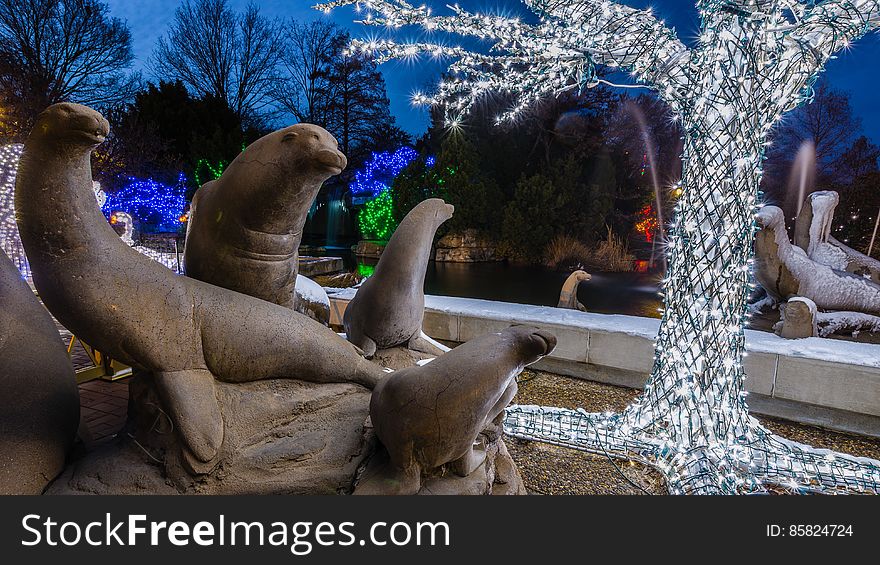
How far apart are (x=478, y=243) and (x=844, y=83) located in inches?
1662

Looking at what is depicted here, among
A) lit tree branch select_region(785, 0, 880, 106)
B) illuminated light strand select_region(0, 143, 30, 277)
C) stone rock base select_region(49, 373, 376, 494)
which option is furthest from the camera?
illuminated light strand select_region(0, 143, 30, 277)

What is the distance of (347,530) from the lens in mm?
1290

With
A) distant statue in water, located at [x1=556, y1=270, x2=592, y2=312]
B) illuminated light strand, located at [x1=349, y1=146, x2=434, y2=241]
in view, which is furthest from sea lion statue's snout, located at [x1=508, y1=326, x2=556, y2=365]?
illuminated light strand, located at [x1=349, y1=146, x2=434, y2=241]

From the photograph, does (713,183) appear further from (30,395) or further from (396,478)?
(30,395)

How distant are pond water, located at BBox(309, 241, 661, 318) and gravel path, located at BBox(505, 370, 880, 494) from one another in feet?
14.5

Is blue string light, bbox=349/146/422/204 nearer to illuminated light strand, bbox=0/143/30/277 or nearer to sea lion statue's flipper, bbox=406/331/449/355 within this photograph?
illuminated light strand, bbox=0/143/30/277

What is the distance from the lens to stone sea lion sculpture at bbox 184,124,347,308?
5.07ft

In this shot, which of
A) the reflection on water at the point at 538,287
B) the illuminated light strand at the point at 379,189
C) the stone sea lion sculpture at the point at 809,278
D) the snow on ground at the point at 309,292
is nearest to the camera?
the snow on ground at the point at 309,292

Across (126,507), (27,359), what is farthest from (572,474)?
(27,359)

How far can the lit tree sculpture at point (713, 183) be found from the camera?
2.31 m

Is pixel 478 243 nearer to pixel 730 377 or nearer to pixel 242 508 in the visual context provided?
pixel 730 377

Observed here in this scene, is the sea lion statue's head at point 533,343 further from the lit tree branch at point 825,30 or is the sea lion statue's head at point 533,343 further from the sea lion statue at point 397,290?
the lit tree branch at point 825,30

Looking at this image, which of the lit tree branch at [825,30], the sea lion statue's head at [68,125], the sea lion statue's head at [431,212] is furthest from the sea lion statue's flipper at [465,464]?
the lit tree branch at [825,30]

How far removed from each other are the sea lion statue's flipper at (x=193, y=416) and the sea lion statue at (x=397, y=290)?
888mm
